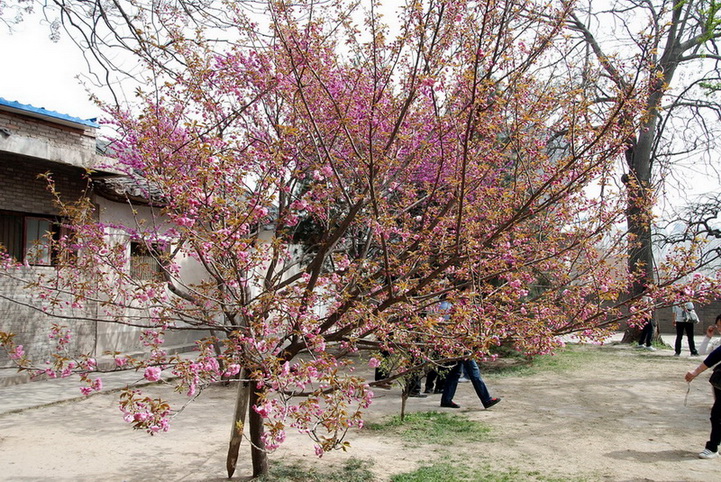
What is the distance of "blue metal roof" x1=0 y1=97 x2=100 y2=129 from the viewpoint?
895 centimetres

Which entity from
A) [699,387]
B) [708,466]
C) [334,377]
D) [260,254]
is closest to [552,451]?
[708,466]

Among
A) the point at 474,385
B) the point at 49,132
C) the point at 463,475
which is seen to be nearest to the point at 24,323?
the point at 49,132

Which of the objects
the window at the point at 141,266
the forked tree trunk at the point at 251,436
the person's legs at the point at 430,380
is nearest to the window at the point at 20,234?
the window at the point at 141,266

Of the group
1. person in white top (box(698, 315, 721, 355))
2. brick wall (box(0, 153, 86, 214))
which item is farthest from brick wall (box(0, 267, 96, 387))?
person in white top (box(698, 315, 721, 355))

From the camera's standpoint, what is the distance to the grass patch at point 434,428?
20.5ft

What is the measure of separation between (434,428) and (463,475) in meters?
1.80

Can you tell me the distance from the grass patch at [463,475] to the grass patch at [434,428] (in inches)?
39.6

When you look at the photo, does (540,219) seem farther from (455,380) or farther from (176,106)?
(176,106)

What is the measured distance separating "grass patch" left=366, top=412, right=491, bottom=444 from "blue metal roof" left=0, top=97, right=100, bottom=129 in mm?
7346

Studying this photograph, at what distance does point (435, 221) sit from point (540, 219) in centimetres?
267

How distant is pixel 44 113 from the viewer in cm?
945

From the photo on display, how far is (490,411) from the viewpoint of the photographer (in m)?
7.69

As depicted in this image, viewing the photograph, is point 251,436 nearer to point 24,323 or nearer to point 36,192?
point 24,323

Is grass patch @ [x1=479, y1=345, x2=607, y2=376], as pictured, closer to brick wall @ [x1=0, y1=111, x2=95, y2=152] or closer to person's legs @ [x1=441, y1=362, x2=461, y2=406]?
person's legs @ [x1=441, y1=362, x2=461, y2=406]
